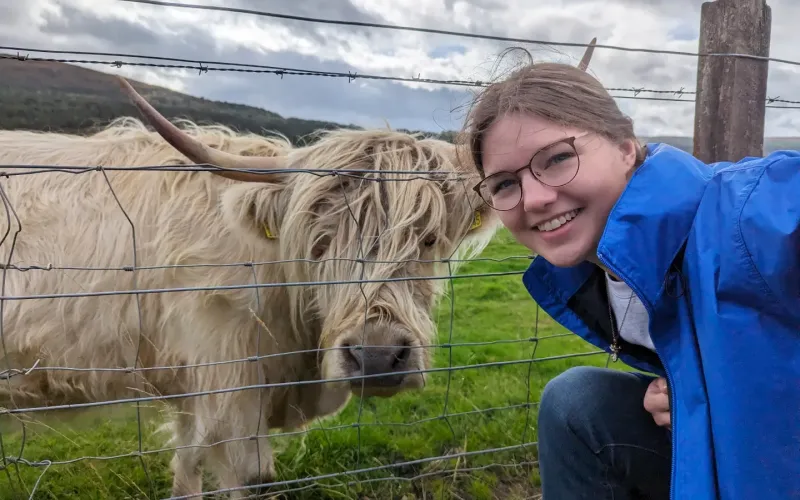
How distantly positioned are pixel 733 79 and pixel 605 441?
5.22 feet

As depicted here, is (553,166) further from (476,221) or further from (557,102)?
(476,221)

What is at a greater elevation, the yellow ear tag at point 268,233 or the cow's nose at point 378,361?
the yellow ear tag at point 268,233

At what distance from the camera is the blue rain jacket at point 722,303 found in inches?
45.0

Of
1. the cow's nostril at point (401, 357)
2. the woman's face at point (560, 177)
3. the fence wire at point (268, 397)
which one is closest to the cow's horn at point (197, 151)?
the fence wire at point (268, 397)

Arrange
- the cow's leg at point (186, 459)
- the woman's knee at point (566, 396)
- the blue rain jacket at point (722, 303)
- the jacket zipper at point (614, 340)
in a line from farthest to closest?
the cow's leg at point (186, 459), the woman's knee at point (566, 396), the jacket zipper at point (614, 340), the blue rain jacket at point (722, 303)

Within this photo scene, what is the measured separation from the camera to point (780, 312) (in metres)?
1.15

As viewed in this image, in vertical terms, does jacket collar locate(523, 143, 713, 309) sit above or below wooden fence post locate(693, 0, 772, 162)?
below

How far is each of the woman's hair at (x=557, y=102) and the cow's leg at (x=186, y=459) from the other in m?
2.13

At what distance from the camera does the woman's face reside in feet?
4.55

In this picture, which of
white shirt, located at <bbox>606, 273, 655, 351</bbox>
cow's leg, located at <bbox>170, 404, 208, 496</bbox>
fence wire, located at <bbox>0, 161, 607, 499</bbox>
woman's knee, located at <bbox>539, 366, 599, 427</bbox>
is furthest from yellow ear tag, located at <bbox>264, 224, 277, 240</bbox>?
white shirt, located at <bbox>606, 273, 655, 351</bbox>

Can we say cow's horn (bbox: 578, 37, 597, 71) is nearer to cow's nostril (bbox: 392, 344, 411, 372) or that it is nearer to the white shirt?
the white shirt

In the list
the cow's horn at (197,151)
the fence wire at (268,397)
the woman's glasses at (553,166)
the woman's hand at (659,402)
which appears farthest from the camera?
the fence wire at (268,397)

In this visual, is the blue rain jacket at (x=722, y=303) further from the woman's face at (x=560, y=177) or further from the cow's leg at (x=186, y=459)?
the cow's leg at (x=186, y=459)

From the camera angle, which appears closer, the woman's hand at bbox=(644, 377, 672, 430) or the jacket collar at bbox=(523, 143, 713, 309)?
the jacket collar at bbox=(523, 143, 713, 309)
